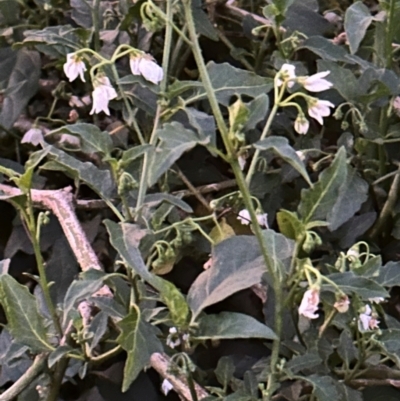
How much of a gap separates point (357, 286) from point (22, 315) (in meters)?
0.26

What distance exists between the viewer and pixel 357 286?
49 cm

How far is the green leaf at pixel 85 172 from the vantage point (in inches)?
21.7

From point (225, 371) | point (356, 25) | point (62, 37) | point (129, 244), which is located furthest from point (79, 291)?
point (356, 25)

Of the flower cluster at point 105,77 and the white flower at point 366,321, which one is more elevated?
the flower cluster at point 105,77

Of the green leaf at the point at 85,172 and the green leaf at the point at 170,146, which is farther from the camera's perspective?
the green leaf at the point at 85,172

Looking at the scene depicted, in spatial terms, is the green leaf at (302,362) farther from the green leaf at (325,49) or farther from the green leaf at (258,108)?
the green leaf at (325,49)

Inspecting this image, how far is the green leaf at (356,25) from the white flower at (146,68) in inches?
8.4

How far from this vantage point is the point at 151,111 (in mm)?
702

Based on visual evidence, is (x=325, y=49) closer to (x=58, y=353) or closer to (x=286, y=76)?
(x=286, y=76)

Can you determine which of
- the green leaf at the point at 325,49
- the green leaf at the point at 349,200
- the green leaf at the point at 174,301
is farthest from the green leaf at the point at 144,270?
the green leaf at the point at 325,49

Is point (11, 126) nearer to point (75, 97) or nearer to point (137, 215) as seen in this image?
point (75, 97)

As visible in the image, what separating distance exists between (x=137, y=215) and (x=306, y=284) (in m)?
0.14

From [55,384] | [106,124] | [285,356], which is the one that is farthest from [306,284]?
[106,124]

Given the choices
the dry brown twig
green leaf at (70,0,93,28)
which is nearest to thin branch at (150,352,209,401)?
the dry brown twig
